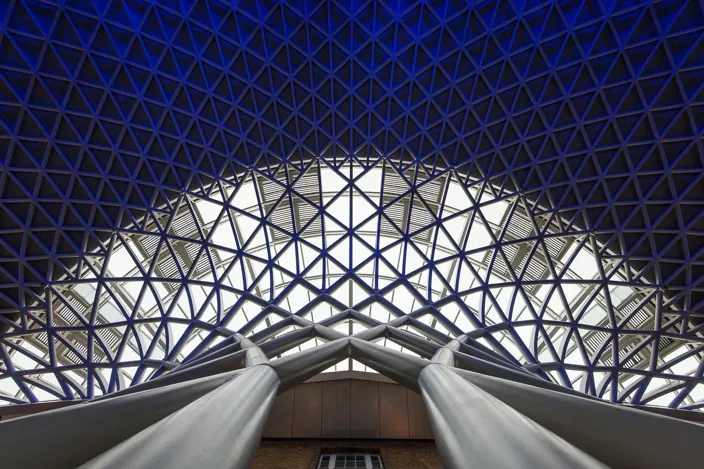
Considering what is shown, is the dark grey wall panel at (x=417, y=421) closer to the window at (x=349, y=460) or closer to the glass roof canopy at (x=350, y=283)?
the window at (x=349, y=460)

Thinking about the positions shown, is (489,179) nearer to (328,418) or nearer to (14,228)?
(328,418)

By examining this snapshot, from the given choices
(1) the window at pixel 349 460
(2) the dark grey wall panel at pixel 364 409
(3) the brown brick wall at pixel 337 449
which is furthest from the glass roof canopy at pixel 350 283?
(1) the window at pixel 349 460

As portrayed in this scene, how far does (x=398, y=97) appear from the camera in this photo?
2489 cm

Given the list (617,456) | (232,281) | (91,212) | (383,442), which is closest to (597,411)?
(617,456)

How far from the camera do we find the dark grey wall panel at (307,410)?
22.7 metres

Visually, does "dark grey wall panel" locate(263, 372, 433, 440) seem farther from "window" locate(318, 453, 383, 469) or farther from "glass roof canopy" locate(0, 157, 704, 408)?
"glass roof canopy" locate(0, 157, 704, 408)

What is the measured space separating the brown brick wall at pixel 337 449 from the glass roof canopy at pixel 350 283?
5996 mm

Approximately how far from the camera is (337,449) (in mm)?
21297

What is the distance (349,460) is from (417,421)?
476cm

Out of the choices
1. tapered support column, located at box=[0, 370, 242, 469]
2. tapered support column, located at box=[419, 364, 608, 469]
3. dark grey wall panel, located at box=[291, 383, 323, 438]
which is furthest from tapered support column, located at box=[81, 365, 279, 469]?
dark grey wall panel, located at box=[291, 383, 323, 438]

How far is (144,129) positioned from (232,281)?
14374mm

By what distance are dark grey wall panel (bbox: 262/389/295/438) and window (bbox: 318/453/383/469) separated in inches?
108

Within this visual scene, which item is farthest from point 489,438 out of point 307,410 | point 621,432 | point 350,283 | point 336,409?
point 350,283

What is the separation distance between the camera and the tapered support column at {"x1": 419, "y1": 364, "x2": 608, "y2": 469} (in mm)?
3932
